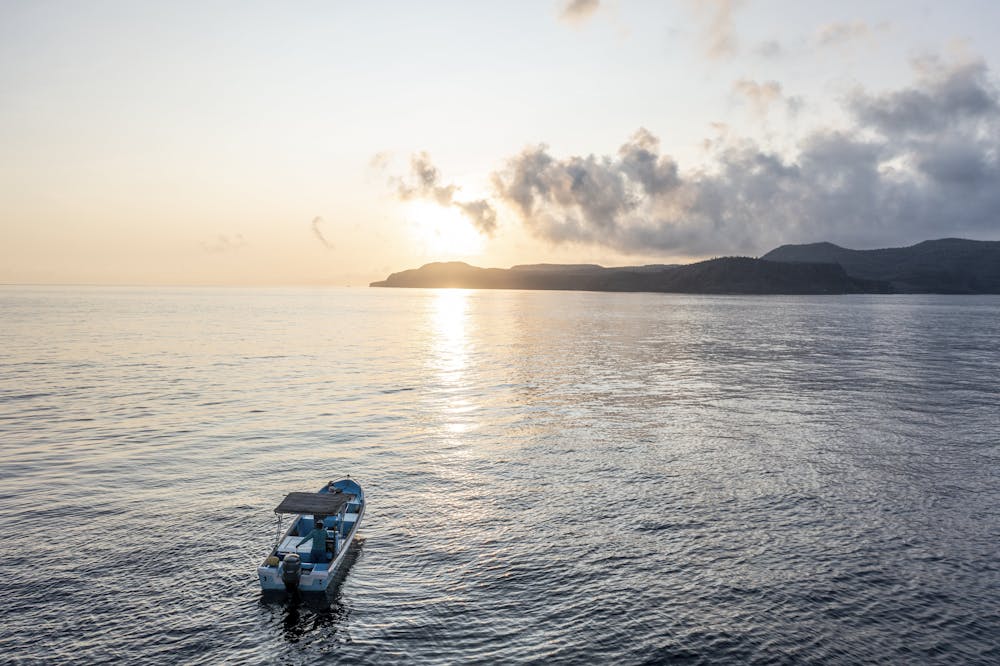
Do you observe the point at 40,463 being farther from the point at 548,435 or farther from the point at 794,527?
the point at 794,527

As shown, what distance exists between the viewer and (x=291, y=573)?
30.3 m

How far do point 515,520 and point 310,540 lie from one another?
13.0 m

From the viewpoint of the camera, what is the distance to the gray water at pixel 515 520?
89.7 feet

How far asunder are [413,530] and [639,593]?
14778 mm

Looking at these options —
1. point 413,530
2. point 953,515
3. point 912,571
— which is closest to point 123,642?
point 413,530

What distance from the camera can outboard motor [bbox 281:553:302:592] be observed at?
99.5 ft

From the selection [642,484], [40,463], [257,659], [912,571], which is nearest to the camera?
[257,659]

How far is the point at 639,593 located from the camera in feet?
101

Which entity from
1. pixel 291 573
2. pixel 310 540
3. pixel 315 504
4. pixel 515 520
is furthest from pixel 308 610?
pixel 515 520

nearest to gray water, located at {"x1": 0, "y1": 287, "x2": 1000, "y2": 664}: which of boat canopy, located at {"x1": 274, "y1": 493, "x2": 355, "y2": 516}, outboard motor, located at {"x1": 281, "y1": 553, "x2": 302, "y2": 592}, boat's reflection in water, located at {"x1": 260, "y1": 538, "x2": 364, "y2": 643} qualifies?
boat's reflection in water, located at {"x1": 260, "y1": 538, "x2": 364, "y2": 643}

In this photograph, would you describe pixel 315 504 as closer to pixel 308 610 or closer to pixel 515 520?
pixel 308 610

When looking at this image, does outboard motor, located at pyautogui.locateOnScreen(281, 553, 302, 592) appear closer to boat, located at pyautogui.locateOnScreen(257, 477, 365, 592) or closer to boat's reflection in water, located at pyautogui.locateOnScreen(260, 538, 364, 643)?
boat, located at pyautogui.locateOnScreen(257, 477, 365, 592)

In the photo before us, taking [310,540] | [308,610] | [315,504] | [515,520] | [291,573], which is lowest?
[308,610]

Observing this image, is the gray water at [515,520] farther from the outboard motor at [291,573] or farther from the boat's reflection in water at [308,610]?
the outboard motor at [291,573]
